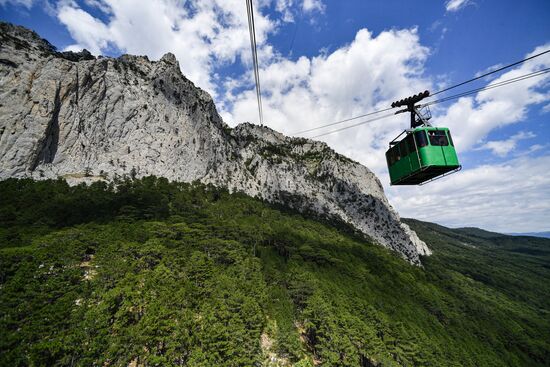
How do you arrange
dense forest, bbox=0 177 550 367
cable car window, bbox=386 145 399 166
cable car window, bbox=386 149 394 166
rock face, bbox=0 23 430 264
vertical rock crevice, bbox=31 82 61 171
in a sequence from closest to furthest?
cable car window, bbox=386 145 399 166 → cable car window, bbox=386 149 394 166 → dense forest, bbox=0 177 550 367 → vertical rock crevice, bbox=31 82 61 171 → rock face, bbox=0 23 430 264

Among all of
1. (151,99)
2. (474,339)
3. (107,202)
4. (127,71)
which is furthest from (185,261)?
(127,71)

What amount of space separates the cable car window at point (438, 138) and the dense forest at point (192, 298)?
28397 mm

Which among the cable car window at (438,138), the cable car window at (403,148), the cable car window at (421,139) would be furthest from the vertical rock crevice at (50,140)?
the cable car window at (438,138)

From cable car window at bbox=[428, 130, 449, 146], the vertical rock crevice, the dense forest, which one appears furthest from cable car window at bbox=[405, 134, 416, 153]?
the vertical rock crevice

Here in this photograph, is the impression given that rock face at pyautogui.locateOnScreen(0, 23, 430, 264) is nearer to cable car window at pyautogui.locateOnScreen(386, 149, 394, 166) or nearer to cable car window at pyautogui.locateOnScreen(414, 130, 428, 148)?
cable car window at pyautogui.locateOnScreen(386, 149, 394, 166)

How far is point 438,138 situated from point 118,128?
103627 millimetres

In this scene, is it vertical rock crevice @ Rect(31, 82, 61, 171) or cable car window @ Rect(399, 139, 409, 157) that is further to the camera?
vertical rock crevice @ Rect(31, 82, 61, 171)

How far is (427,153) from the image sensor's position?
18.8 metres

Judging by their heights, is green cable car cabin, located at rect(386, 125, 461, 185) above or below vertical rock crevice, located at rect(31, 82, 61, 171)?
below

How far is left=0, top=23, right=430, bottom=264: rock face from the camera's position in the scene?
73875 millimetres

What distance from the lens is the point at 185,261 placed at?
4669 centimetres

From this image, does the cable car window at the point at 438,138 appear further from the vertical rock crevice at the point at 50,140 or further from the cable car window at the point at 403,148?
the vertical rock crevice at the point at 50,140

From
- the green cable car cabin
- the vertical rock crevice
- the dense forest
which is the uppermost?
the vertical rock crevice

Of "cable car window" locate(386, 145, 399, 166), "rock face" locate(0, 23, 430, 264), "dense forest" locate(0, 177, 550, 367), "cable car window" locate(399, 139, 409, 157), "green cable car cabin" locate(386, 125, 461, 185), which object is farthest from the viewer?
"rock face" locate(0, 23, 430, 264)
